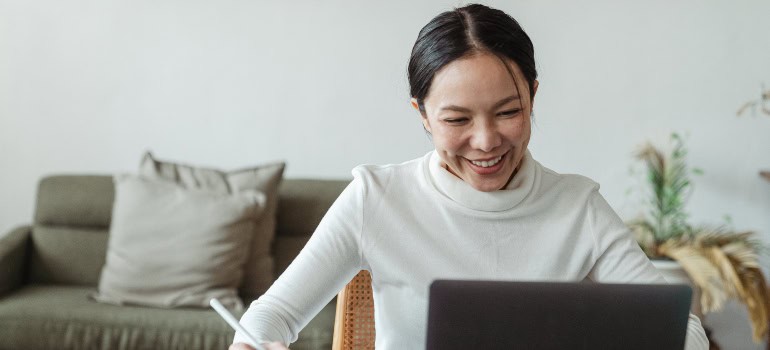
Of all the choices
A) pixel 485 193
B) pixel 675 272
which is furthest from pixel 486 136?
pixel 675 272

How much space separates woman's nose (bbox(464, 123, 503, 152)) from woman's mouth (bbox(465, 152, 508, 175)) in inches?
2.1

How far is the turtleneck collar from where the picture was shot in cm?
131

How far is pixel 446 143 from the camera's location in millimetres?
1233

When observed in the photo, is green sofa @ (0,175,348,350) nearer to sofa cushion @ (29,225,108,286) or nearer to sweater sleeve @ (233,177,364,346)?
sofa cushion @ (29,225,108,286)

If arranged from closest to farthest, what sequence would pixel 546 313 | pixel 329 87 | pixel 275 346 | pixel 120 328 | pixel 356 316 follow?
pixel 546 313, pixel 275 346, pixel 356 316, pixel 120 328, pixel 329 87

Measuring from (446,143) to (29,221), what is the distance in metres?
2.97

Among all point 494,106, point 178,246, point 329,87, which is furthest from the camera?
point 329,87

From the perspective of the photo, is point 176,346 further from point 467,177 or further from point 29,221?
point 467,177

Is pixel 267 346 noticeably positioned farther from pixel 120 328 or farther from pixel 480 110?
pixel 120 328

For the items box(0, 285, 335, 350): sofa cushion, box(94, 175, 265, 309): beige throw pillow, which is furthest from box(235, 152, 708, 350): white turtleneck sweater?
box(94, 175, 265, 309): beige throw pillow

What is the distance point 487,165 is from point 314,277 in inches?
11.4

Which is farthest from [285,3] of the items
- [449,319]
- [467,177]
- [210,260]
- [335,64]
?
[449,319]

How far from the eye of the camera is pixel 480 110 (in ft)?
3.91

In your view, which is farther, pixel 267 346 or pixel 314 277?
pixel 314 277
